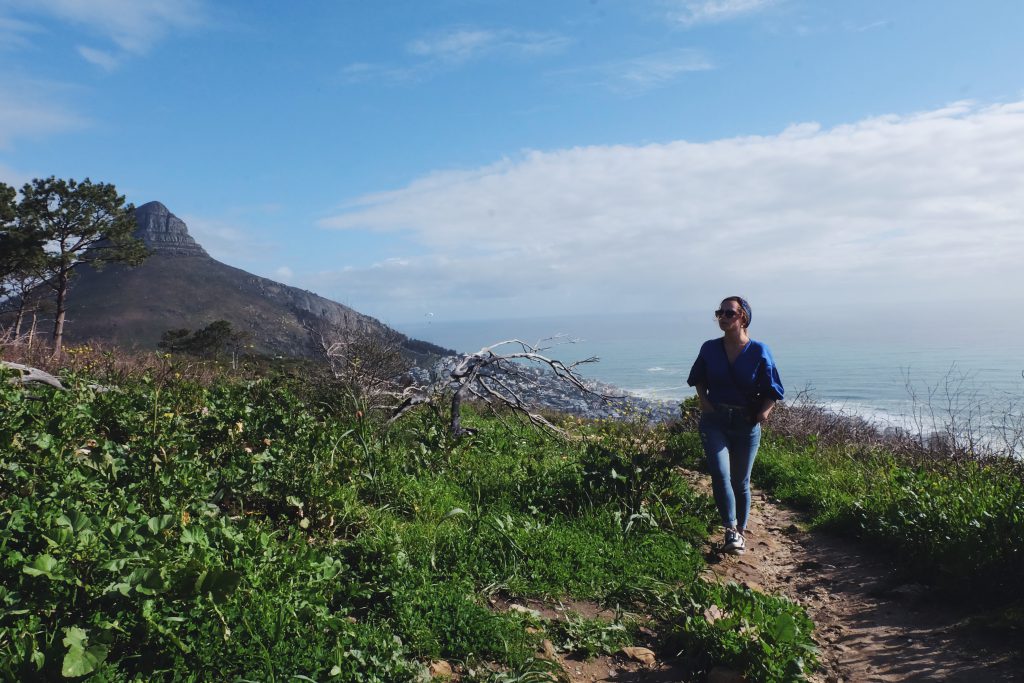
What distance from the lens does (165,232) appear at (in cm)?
8825

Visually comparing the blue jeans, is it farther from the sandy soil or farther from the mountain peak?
the mountain peak

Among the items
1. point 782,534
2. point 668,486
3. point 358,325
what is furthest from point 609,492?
point 358,325

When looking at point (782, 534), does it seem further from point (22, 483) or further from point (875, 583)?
point (22, 483)

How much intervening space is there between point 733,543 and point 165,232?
98282mm

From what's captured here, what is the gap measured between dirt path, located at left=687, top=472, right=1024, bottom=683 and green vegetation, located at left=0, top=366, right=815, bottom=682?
1.30ft

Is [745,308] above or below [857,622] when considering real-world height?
above

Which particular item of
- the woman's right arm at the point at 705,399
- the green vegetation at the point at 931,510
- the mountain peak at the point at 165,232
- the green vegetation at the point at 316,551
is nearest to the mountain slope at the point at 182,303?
the mountain peak at the point at 165,232

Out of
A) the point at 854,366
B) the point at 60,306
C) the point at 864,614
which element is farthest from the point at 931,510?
the point at 854,366

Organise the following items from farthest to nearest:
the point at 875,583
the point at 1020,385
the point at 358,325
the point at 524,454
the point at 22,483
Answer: the point at 1020,385
the point at 358,325
the point at 524,454
the point at 875,583
the point at 22,483

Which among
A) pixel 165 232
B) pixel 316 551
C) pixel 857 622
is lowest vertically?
pixel 857 622

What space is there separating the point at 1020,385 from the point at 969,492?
26321mm

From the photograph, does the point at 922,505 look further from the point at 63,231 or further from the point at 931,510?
the point at 63,231

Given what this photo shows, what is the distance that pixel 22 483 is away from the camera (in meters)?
3.79

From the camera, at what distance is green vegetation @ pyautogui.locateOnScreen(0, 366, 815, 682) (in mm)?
2648
